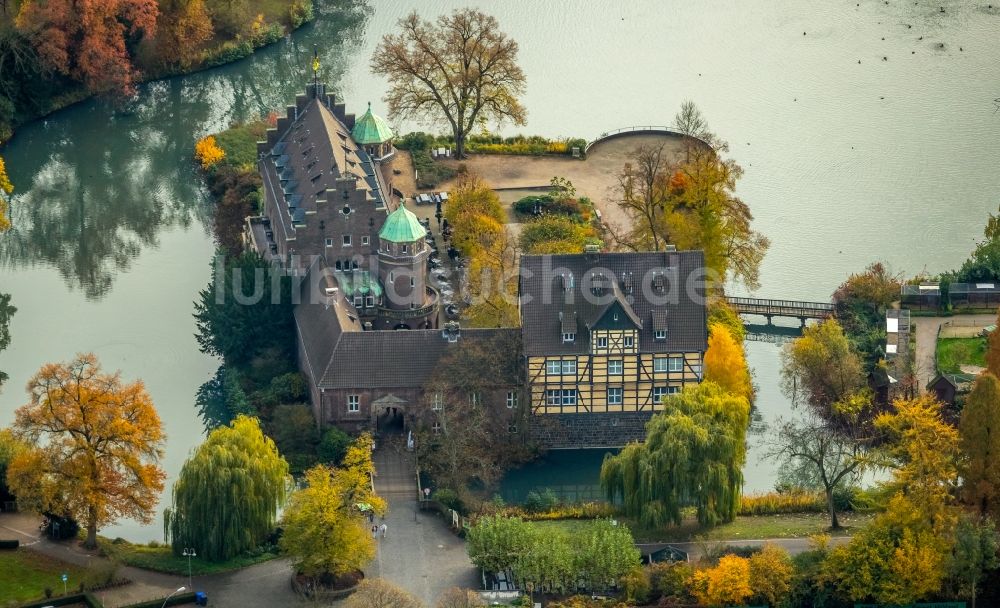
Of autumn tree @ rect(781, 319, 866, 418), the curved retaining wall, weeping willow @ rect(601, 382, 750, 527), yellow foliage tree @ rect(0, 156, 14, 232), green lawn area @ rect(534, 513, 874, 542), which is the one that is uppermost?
the curved retaining wall

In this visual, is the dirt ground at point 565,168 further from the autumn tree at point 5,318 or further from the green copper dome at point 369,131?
the autumn tree at point 5,318

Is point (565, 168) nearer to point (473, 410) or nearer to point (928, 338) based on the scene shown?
point (928, 338)

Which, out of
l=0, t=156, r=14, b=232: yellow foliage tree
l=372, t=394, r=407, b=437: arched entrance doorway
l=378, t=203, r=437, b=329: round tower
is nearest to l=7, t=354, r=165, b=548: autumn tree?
l=372, t=394, r=407, b=437: arched entrance doorway

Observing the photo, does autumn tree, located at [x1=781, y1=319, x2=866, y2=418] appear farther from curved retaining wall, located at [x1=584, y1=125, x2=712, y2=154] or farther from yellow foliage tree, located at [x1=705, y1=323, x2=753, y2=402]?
curved retaining wall, located at [x1=584, y1=125, x2=712, y2=154]

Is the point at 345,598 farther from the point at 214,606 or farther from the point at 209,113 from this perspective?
the point at 209,113

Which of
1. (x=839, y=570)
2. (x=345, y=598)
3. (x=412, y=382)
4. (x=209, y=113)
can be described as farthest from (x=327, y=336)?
(x=209, y=113)

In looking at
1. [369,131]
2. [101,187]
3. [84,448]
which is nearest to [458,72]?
[369,131]

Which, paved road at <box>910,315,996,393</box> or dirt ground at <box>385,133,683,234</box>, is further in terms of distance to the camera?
dirt ground at <box>385,133,683,234</box>

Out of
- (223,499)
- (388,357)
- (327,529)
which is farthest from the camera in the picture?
(388,357)
